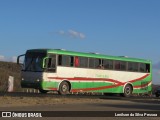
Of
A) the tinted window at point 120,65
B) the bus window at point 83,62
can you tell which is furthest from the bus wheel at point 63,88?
the tinted window at point 120,65

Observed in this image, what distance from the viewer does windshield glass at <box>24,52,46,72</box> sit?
1364 inches

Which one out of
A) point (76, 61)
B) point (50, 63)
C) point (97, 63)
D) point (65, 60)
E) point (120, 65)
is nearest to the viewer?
point (50, 63)

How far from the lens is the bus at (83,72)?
3494 cm

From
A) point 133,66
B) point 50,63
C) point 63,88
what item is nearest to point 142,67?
point 133,66

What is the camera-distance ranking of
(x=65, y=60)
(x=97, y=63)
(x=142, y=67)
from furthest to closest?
(x=142, y=67) → (x=97, y=63) → (x=65, y=60)

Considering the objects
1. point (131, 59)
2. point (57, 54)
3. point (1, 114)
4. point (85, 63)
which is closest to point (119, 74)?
point (131, 59)

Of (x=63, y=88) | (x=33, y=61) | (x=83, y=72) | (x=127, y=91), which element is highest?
(x=33, y=61)

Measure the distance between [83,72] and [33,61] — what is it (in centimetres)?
437

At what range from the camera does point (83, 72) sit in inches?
1474

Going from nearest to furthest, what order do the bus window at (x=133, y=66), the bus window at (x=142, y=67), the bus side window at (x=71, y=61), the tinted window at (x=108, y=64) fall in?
the bus side window at (x=71, y=61) → the tinted window at (x=108, y=64) → the bus window at (x=133, y=66) → the bus window at (x=142, y=67)

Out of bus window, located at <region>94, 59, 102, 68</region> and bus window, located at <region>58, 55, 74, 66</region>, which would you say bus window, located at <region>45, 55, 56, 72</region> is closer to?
bus window, located at <region>58, 55, 74, 66</region>

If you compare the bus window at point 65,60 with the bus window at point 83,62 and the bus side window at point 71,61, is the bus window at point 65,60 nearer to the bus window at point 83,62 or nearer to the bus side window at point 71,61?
the bus side window at point 71,61

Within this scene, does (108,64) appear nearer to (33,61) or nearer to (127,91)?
(127,91)

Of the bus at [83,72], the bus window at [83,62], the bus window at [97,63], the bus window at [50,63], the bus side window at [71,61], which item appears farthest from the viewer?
the bus window at [97,63]
